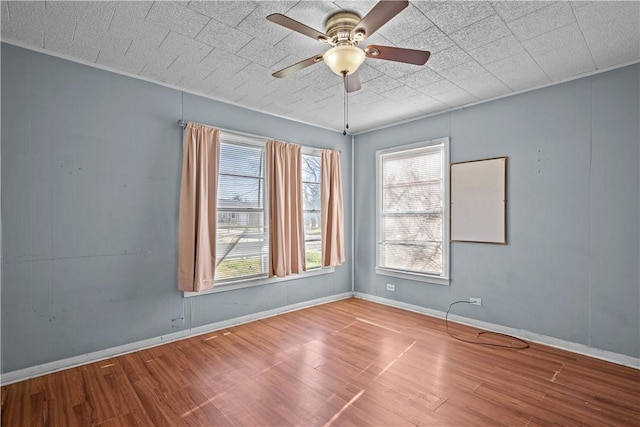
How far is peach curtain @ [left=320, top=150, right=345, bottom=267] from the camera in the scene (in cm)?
481

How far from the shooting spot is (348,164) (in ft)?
17.5

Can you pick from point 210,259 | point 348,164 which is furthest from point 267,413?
point 348,164

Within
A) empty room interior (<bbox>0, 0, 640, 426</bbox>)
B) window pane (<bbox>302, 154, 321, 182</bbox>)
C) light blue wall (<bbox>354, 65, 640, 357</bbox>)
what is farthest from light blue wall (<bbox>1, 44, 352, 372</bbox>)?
light blue wall (<bbox>354, 65, 640, 357</bbox>)

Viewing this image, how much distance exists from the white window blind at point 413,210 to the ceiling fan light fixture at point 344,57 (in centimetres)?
239

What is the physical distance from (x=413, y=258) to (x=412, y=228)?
16.6 inches

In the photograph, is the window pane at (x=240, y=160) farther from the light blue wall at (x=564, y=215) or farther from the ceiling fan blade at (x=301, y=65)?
the light blue wall at (x=564, y=215)

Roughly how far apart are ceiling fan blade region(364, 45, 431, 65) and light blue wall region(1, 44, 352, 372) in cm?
224

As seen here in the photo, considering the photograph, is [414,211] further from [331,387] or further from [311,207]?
[331,387]

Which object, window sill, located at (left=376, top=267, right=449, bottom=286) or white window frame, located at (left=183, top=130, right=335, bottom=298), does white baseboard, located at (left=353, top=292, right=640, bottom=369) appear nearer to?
window sill, located at (left=376, top=267, right=449, bottom=286)

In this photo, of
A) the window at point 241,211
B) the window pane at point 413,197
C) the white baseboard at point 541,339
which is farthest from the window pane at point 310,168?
the white baseboard at point 541,339

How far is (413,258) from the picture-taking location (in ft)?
14.9

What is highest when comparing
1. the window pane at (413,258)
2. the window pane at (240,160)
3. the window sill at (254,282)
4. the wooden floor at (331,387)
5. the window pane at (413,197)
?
the window pane at (240,160)

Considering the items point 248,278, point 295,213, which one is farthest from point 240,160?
point 248,278

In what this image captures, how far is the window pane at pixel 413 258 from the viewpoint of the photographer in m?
4.30
